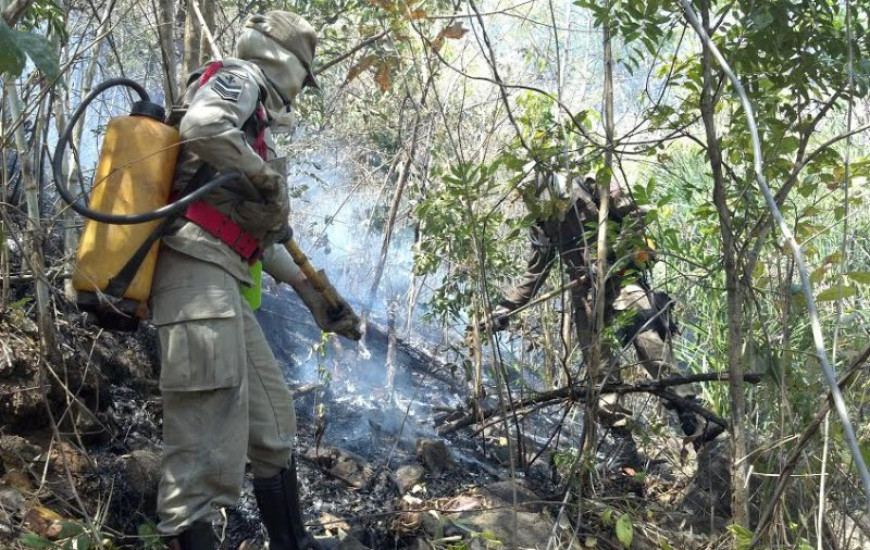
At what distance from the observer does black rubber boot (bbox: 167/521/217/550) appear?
2395 mm

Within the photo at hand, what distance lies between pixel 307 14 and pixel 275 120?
10.0 feet

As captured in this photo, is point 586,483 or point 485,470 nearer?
point 586,483

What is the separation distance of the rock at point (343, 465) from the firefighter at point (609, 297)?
101 cm

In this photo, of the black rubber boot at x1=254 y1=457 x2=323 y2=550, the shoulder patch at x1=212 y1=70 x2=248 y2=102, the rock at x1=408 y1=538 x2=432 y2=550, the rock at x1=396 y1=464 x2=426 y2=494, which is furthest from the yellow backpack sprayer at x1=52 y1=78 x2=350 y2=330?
the rock at x1=396 y1=464 x2=426 y2=494

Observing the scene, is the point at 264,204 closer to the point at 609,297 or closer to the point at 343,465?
the point at 343,465

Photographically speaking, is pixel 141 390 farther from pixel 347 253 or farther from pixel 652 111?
pixel 347 253

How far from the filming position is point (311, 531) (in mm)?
3096

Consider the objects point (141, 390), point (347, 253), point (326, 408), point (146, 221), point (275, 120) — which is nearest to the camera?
point (146, 221)

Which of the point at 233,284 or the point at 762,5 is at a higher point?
the point at 762,5

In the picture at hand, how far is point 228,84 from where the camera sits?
2.46 meters

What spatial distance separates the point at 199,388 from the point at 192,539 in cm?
45

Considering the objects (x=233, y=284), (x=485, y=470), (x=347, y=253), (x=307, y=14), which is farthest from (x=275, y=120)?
(x=347, y=253)

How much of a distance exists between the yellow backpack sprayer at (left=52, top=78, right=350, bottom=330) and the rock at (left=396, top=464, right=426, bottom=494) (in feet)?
5.41

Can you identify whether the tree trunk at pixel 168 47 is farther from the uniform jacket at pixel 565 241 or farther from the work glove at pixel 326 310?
the uniform jacket at pixel 565 241
